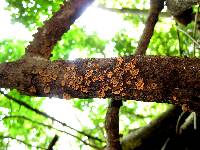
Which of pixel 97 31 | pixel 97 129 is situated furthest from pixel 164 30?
pixel 97 129

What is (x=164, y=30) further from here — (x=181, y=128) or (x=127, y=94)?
(x=127, y=94)

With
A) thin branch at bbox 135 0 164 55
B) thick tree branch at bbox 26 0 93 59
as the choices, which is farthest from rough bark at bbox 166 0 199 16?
thick tree branch at bbox 26 0 93 59

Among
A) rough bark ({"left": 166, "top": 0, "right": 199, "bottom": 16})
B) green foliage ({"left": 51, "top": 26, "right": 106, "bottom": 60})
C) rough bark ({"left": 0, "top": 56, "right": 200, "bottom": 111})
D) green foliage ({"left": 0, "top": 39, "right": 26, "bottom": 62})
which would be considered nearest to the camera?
rough bark ({"left": 0, "top": 56, "right": 200, "bottom": 111})

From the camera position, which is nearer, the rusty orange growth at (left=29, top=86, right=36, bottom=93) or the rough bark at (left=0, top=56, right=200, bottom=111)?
the rough bark at (left=0, top=56, right=200, bottom=111)

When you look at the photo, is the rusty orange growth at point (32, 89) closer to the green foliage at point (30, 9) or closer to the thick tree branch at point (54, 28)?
the thick tree branch at point (54, 28)

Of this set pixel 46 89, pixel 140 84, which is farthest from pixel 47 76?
pixel 140 84

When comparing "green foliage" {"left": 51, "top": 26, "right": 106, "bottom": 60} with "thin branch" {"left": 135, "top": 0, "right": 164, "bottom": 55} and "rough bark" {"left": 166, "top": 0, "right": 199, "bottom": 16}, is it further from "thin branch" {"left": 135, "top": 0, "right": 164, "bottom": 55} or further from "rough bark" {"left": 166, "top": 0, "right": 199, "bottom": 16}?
"rough bark" {"left": 166, "top": 0, "right": 199, "bottom": 16}
